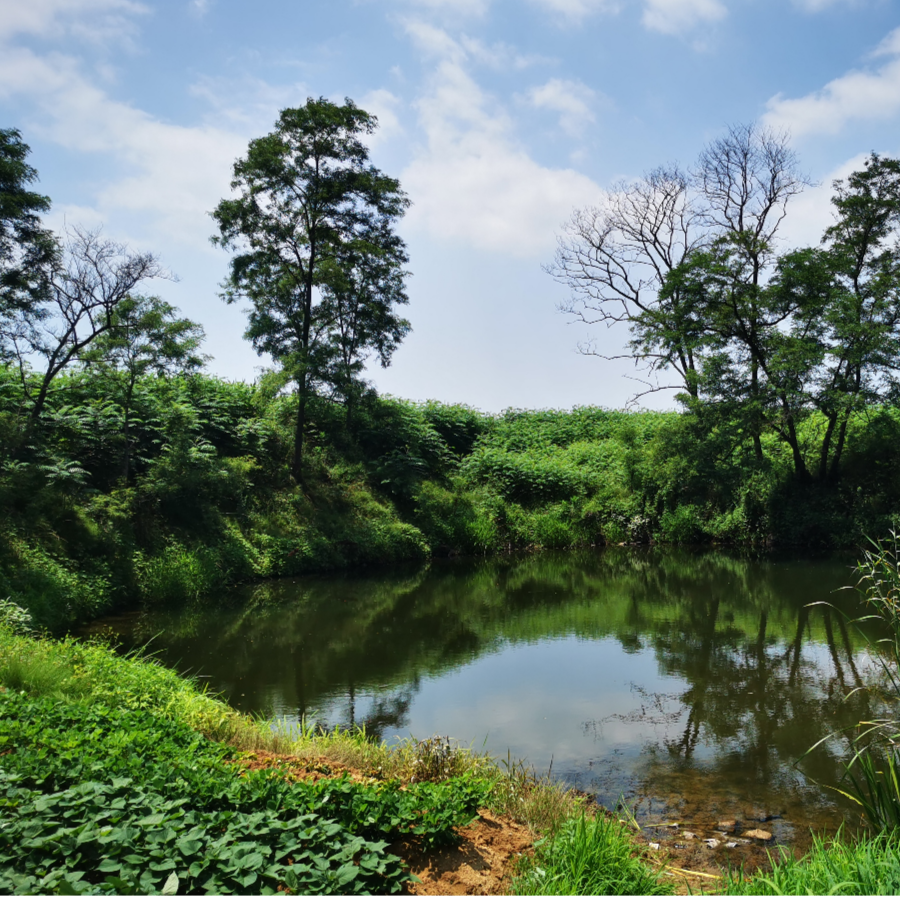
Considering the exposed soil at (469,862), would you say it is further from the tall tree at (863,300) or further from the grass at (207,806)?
the tall tree at (863,300)

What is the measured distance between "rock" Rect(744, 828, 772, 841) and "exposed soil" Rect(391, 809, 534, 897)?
1.99 metres

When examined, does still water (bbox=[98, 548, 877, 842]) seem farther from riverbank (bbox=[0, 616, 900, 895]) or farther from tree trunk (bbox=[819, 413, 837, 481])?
tree trunk (bbox=[819, 413, 837, 481])

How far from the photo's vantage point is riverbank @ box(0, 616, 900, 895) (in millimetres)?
3211

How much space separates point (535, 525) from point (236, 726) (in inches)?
691

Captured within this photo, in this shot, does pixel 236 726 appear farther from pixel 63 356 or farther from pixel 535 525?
pixel 535 525

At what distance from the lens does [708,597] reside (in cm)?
1477

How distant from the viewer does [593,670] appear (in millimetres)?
10094

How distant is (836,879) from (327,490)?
18.5 m

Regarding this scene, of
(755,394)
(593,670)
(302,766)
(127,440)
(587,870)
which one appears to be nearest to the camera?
(587,870)

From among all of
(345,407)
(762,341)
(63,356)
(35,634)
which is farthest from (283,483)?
(762,341)

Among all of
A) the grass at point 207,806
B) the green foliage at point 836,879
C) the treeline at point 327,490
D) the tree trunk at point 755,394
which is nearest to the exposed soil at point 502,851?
the grass at point 207,806

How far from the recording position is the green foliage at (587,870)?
3516 millimetres

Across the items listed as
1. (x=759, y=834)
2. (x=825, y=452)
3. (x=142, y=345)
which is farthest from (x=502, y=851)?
(x=825, y=452)

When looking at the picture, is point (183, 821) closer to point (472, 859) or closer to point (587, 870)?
point (472, 859)
